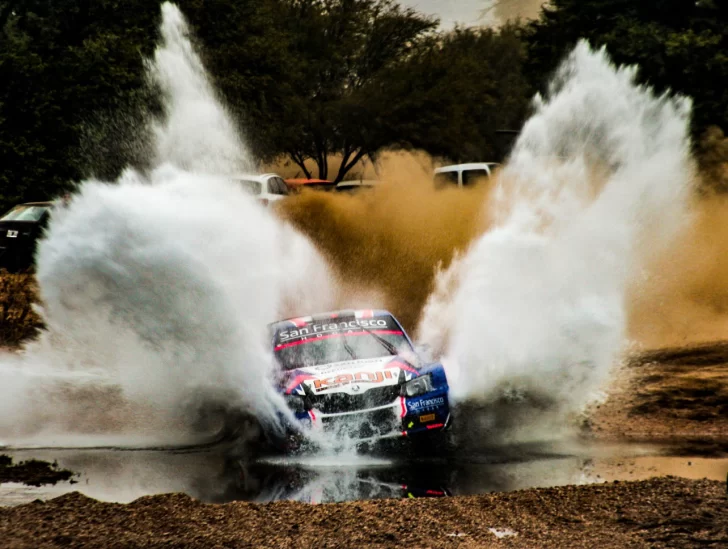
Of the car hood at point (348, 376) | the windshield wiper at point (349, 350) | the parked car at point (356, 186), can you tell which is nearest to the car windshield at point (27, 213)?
the parked car at point (356, 186)

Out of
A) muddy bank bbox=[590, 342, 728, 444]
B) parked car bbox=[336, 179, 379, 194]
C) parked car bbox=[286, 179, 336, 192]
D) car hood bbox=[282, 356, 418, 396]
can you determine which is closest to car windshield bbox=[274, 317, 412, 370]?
car hood bbox=[282, 356, 418, 396]

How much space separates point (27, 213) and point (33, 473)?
39.7 ft

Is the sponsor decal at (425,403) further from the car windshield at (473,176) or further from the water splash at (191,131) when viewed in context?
the car windshield at (473,176)

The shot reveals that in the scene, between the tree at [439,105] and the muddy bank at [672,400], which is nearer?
the muddy bank at [672,400]

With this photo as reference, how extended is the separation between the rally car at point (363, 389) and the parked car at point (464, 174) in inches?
395

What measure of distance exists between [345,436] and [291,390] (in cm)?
69

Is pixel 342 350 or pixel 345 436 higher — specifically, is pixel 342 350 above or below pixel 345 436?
above

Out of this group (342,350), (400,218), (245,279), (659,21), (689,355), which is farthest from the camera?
(659,21)

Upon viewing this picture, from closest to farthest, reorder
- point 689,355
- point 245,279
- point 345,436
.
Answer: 1. point 345,436
2. point 245,279
3. point 689,355

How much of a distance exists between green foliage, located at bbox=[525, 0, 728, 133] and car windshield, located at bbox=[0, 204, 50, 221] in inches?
617

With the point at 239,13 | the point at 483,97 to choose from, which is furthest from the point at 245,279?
the point at 483,97

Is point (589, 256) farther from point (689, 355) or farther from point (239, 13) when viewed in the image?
point (239, 13)

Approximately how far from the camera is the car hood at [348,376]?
28.5ft

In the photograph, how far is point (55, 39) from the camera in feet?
94.6
